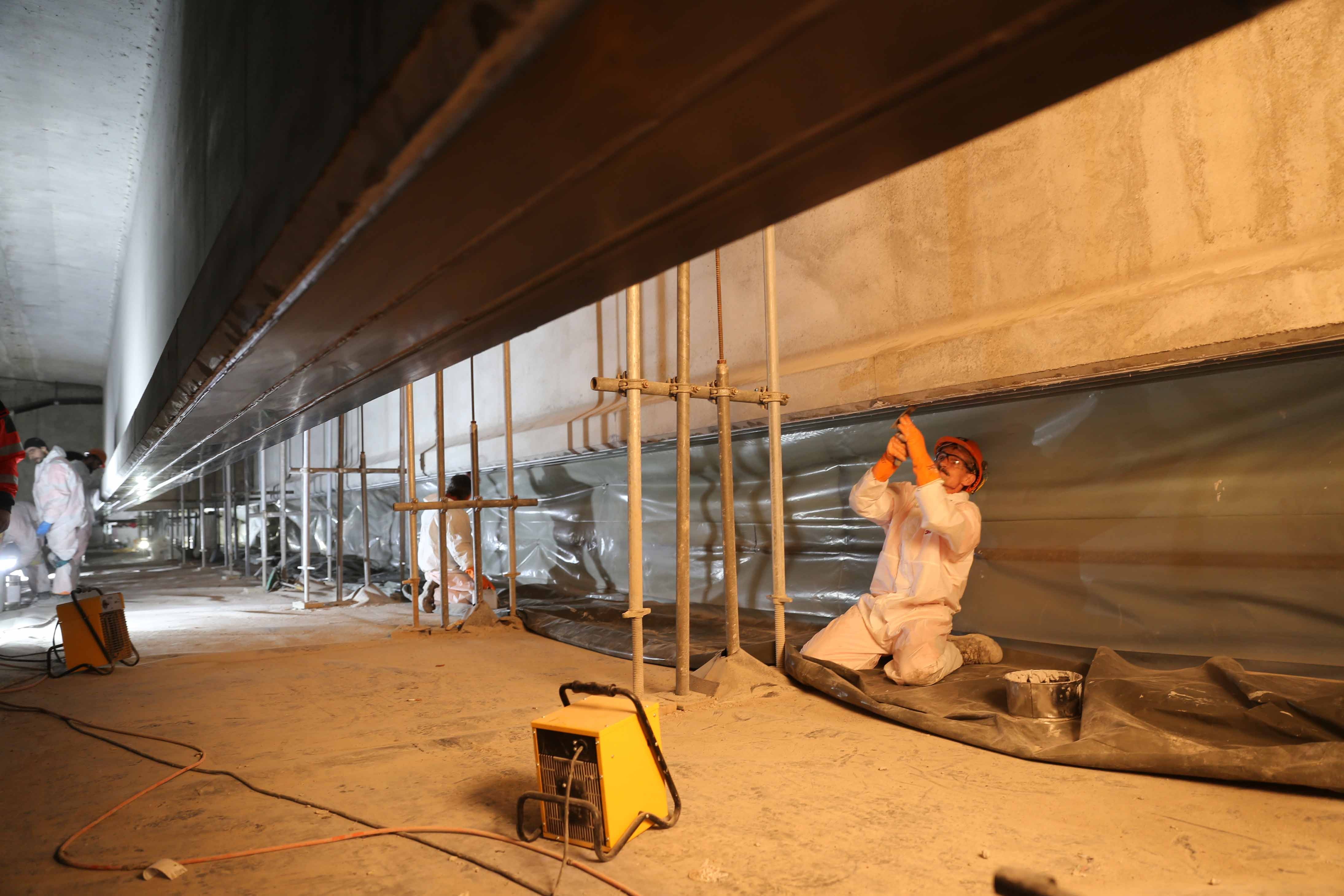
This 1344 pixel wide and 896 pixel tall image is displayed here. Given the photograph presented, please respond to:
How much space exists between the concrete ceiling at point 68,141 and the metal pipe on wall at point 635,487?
185cm

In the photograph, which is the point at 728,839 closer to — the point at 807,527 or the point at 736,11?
the point at 736,11

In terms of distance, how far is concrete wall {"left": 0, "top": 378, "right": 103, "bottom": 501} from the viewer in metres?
11.6

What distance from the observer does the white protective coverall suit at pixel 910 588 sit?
2902mm

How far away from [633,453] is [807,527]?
4.68ft

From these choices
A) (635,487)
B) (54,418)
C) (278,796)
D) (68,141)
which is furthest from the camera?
(54,418)

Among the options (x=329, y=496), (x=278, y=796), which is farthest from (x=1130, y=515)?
(x=329, y=496)

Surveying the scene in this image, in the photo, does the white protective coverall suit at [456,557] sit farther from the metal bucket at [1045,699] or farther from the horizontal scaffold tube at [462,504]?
the metal bucket at [1045,699]

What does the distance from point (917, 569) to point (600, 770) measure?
6.26 ft

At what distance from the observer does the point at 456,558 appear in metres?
5.53

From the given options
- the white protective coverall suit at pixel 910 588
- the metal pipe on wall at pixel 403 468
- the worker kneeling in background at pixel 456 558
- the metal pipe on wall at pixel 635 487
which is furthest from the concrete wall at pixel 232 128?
the white protective coverall suit at pixel 910 588

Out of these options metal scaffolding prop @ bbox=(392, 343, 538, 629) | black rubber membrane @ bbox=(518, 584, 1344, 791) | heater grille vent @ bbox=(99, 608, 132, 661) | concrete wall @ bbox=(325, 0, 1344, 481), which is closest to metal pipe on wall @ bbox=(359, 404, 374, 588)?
metal scaffolding prop @ bbox=(392, 343, 538, 629)

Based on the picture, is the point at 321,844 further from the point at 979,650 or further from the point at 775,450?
the point at 979,650

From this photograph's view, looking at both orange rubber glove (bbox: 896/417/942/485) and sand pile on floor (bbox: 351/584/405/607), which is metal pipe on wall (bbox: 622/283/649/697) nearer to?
orange rubber glove (bbox: 896/417/942/485)

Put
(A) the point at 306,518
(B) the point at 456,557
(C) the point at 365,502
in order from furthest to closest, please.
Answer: (C) the point at 365,502 < (A) the point at 306,518 < (B) the point at 456,557
